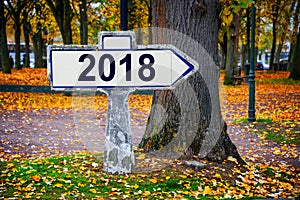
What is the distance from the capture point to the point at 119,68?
574 centimetres

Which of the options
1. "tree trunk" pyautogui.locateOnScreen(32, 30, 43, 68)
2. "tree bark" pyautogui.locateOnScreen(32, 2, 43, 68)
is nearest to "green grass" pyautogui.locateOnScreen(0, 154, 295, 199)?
"tree bark" pyautogui.locateOnScreen(32, 2, 43, 68)

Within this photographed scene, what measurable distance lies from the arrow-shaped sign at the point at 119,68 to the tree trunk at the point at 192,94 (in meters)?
0.83

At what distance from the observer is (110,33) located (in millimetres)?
5738

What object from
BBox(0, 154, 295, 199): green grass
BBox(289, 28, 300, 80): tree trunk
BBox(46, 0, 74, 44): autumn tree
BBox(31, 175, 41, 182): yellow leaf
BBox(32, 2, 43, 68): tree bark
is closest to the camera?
BBox(0, 154, 295, 199): green grass

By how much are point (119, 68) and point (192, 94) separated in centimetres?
130

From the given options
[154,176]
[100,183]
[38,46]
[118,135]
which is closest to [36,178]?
[100,183]

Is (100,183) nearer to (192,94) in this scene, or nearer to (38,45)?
(192,94)

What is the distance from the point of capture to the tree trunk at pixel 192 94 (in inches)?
259

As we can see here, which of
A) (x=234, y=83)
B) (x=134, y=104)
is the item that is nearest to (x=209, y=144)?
(x=134, y=104)

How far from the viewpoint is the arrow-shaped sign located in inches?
224

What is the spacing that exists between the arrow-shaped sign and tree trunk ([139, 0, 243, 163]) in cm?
83

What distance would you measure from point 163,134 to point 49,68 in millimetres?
1923

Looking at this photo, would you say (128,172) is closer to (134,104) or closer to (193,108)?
(193,108)

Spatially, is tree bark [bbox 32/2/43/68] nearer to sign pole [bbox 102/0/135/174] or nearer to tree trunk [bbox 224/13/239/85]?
tree trunk [bbox 224/13/239/85]
